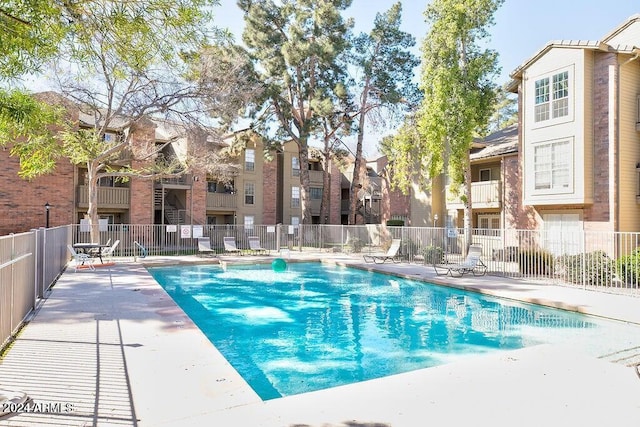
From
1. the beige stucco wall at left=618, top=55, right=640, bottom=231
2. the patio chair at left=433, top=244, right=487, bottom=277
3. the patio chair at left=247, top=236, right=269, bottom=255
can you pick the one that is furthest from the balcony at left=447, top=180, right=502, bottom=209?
the patio chair at left=247, top=236, right=269, bottom=255

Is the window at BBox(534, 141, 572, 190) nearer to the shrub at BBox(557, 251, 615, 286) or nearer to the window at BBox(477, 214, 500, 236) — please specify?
the shrub at BBox(557, 251, 615, 286)

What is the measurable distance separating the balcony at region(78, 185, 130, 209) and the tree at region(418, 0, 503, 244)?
Answer: 18200 mm

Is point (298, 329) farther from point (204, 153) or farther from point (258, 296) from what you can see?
point (204, 153)

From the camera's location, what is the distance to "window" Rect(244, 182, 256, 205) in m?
32.1

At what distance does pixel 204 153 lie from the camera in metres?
21.7

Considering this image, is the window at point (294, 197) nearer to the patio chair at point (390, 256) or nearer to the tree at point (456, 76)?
the patio chair at point (390, 256)

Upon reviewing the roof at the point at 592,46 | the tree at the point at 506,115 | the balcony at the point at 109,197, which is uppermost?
the tree at the point at 506,115

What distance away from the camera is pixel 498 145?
23281 millimetres

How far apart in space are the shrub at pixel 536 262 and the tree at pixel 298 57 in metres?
15.0

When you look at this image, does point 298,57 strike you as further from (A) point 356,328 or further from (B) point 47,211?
(A) point 356,328

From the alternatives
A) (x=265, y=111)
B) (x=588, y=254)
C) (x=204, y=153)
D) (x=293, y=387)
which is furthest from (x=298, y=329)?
(x=265, y=111)

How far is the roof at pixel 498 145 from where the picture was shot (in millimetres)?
21763

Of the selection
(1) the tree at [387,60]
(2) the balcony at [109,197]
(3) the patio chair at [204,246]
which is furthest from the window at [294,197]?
(2) the balcony at [109,197]

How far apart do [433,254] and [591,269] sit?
6.90 meters
